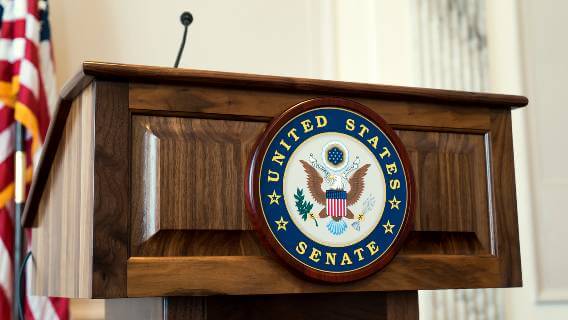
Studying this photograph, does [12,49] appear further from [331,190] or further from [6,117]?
[331,190]

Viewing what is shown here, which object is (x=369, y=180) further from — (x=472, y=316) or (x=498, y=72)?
(x=498, y=72)

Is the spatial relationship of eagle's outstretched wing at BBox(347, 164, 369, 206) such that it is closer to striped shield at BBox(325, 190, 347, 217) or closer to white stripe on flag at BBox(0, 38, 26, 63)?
striped shield at BBox(325, 190, 347, 217)

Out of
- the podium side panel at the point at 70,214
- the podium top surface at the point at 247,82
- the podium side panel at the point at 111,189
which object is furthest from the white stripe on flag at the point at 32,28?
the podium side panel at the point at 111,189

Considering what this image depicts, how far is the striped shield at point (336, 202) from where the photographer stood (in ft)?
4.76

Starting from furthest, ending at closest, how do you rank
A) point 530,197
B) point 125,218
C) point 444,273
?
1. point 530,197
2. point 444,273
3. point 125,218

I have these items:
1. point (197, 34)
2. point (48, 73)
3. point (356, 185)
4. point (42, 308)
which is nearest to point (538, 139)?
point (197, 34)

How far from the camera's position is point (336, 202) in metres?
1.46

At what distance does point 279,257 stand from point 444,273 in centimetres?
38

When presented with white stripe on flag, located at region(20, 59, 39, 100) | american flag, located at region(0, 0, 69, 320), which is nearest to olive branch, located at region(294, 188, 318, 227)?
american flag, located at region(0, 0, 69, 320)

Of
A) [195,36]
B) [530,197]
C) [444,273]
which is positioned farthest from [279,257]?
[530,197]

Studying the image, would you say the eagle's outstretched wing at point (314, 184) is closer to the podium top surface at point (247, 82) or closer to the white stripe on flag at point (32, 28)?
the podium top surface at point (247, 82)

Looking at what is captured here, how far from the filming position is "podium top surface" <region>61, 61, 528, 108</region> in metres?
1.34

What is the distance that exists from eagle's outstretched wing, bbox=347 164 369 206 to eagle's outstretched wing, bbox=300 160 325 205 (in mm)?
58

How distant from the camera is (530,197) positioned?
3631mm
